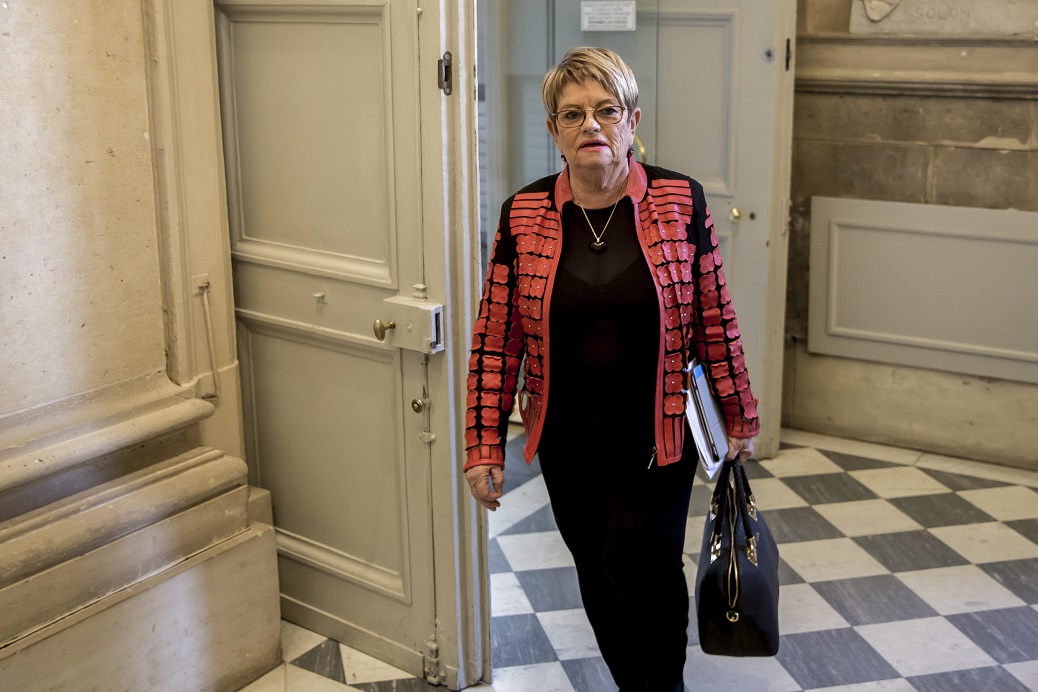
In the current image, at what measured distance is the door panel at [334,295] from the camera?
9.38ft

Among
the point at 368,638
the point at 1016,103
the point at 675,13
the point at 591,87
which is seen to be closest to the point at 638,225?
the point at 591,87

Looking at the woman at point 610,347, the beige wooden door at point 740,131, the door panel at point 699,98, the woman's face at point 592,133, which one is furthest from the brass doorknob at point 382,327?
the door panel at point 699,98

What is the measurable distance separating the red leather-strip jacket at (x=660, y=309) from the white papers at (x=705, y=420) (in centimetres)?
2

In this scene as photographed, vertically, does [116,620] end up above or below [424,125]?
below

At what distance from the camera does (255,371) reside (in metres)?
3.33

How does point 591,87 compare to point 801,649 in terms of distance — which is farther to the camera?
point 801,649

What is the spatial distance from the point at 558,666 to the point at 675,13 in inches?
90.8

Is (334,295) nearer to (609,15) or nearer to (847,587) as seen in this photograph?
(609,15)

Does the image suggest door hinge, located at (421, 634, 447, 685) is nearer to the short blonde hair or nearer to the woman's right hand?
the woman's right hand

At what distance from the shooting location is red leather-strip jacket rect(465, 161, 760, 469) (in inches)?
94.8

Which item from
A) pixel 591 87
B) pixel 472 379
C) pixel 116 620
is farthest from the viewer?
pixel 116 620

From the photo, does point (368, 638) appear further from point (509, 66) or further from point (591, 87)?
point (509, 66)

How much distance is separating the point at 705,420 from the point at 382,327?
2.80 ft

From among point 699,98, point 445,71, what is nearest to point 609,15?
point 699,98
